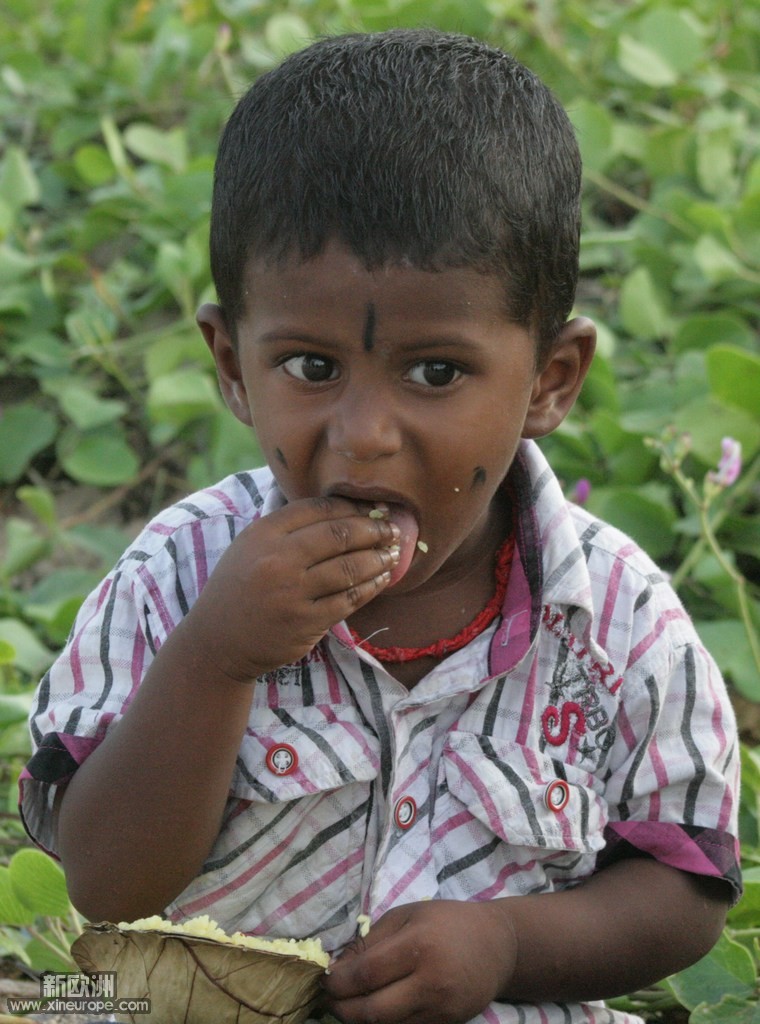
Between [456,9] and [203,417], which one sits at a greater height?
[456,9]

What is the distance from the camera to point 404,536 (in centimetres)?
137

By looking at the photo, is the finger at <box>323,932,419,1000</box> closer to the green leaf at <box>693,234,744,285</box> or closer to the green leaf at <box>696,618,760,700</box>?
the green leaf at <box>696,618,760,700</box>

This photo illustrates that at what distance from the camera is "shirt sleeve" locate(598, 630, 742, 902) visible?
1.56 metres

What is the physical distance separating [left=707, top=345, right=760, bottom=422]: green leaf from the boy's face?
107cm

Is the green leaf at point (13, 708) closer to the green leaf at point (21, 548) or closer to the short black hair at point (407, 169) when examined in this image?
the green leaf at point (21, 548)

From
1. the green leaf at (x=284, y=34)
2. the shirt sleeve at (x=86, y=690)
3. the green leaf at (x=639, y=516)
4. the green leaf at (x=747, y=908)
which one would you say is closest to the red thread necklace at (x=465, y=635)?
the shirt sleeve at (x=86, y=690)

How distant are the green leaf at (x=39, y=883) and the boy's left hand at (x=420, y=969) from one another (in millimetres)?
346

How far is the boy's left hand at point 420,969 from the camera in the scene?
1399mm

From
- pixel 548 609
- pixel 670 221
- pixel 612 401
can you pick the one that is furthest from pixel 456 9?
pixel 548 609

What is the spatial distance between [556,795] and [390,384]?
1.56 feet

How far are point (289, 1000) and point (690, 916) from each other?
43 centimetres

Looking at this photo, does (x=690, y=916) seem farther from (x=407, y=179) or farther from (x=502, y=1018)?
(x=407, y=179)

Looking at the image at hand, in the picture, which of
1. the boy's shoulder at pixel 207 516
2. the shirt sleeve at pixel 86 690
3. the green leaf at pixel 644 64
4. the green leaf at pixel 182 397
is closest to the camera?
the shirt sleeve at pixel 86 690

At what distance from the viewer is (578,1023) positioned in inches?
61.7
